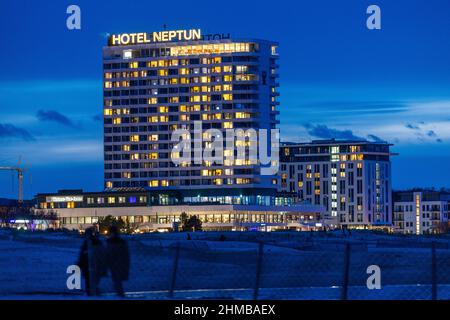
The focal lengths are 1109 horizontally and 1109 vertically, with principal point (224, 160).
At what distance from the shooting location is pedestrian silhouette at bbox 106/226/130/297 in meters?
27.5

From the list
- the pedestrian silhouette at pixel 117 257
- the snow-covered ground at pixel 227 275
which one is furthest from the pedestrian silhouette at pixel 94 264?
the snow-covered ground at pixel 227 275

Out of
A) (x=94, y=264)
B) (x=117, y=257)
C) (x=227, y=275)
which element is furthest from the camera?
(x=227, y=275)

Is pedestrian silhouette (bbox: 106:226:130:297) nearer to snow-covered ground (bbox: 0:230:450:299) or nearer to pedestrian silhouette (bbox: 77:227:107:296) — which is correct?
pedestrian silhouette (bbox: 77:227:107:296)

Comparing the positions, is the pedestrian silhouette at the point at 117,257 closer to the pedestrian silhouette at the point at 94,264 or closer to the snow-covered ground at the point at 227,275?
the pedestrian silhouette at the point at 94,264

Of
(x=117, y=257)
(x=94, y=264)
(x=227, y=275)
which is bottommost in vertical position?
(x=227, y=275)

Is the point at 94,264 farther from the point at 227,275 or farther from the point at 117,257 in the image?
the point at 227,275

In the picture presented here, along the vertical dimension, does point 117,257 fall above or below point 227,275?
above

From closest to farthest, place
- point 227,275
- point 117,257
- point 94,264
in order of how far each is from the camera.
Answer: point 94,264 < point 117,257 < point 227,275

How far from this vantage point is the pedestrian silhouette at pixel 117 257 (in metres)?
27.5

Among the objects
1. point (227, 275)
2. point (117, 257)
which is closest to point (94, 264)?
point (117, 257)

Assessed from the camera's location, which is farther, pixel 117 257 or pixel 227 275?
pixel 227 275

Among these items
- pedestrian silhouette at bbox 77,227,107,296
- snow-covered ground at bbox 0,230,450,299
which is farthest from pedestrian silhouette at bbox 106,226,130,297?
snow-covered ground at bbox 0,230,450,299

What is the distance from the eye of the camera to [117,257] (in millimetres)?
→ 27844
